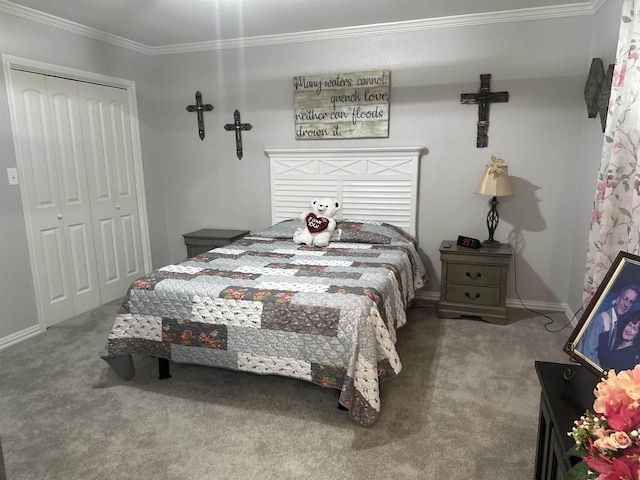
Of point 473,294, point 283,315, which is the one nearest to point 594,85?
point 473,294

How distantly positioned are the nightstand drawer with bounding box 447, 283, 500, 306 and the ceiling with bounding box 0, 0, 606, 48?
2.04 m

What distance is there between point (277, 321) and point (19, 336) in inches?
85.7

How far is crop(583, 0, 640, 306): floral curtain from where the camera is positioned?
1.81 metres

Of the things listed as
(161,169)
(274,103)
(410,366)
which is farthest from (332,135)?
(410,366)

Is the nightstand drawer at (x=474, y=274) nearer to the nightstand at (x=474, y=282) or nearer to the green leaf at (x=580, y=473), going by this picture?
the nightstand at (x=474, y=282)

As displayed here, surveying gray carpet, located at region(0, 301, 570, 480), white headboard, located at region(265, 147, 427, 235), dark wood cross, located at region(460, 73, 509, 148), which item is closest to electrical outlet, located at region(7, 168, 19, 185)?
gray carpet, located at region(0, 301, 570, 480)

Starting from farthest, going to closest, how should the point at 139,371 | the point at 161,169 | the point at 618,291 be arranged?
the point at 161,169 → the point at 139,371 → the point at 618,291

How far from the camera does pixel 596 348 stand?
1.22 m

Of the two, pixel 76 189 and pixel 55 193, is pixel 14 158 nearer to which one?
pixel 55 193

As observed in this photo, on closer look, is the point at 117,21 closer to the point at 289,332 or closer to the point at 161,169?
the point at 161,169

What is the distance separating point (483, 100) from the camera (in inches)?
135

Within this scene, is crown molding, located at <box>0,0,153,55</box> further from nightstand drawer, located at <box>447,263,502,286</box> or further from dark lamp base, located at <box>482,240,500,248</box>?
dark lamp base, located at <box>482,240,500,248</box>

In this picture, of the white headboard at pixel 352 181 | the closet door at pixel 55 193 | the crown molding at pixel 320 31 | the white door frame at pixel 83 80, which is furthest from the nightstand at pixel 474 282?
the closet door at pixel 55 193

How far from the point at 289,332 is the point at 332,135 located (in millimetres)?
2219
